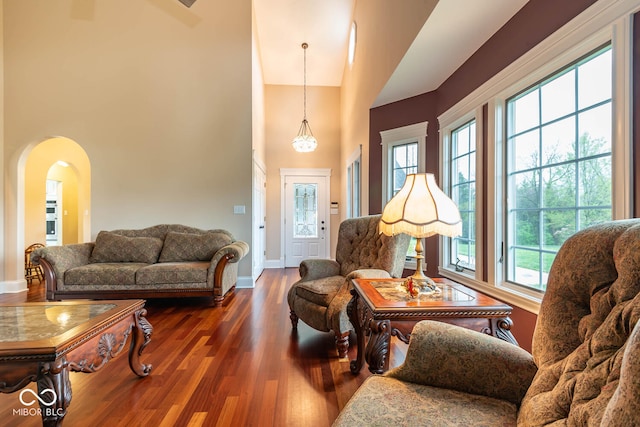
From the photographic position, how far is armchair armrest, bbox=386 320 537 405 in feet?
3.24

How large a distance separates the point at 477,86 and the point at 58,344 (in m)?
3.20

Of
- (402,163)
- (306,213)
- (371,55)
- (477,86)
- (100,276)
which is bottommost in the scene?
(100,276)

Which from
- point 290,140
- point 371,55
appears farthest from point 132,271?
point 290,140

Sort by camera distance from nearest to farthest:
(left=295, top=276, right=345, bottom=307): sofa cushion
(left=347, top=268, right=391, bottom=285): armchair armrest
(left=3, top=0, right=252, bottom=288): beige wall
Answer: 1. (left=347, top=268, right=391, bottom=285): armchair armrest
2. (left=295, top=276, right=345, bottom=307): sofa cushion
3. (left=3, top=0, right=252, bottom=288): beige wall

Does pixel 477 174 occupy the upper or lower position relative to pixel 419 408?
upper

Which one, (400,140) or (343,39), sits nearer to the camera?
(400,140)

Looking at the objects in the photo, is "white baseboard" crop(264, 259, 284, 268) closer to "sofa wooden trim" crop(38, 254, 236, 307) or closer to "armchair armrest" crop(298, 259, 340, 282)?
"sofa wooden trim" crop(38, 254, 236, 307)

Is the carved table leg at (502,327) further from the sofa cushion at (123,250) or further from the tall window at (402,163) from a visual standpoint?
the sofa cushion at (123,250)

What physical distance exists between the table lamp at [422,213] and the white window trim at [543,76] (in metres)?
0.72

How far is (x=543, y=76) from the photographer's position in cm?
195

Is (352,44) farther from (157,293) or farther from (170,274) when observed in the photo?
(157,293)

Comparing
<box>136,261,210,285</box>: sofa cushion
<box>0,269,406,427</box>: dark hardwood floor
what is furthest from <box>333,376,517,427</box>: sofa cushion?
<box>136,261,210,285</box>: sofa cushion

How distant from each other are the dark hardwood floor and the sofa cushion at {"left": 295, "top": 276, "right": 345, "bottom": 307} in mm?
378

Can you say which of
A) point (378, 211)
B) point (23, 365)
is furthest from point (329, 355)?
point (378, 211)
